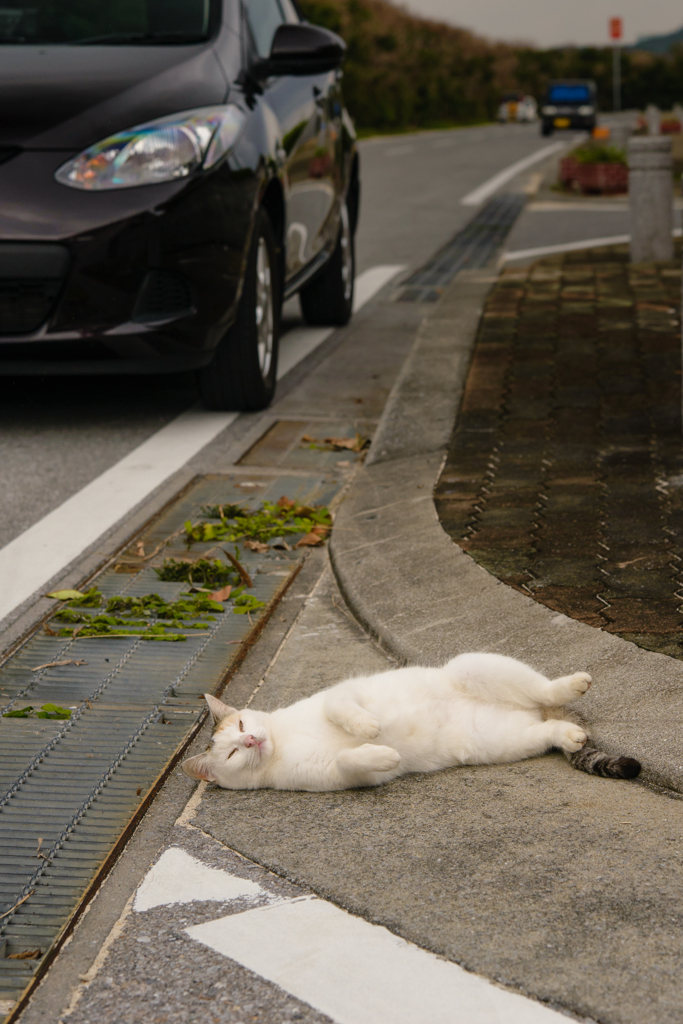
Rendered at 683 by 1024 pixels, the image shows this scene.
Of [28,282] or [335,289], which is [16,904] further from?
[335,289]

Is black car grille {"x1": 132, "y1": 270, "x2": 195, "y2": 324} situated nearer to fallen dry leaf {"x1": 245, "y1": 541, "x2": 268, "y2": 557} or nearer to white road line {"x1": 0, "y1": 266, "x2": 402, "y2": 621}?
white road line {"x1": 0, "y1": 266, "x2": 402, "y2": 621}

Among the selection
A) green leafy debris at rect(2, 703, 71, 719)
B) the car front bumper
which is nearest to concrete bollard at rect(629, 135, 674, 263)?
the car front bumper

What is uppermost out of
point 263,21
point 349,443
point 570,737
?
point 263,21

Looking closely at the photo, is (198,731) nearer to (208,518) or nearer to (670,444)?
(208,518)

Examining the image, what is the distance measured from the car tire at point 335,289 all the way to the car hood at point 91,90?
2.66 m

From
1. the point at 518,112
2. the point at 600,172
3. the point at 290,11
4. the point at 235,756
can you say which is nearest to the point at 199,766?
the point at 235,756

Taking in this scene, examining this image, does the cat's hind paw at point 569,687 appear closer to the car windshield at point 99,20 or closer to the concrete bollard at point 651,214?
the car windshield at point 99,20

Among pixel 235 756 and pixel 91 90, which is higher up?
pixel 91 90

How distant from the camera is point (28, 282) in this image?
5.53m

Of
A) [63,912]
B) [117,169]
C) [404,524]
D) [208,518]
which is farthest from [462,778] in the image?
[117,169]

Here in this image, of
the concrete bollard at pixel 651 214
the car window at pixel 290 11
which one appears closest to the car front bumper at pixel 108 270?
the car window at pixel 290 11

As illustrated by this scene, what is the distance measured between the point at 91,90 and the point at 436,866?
410cm

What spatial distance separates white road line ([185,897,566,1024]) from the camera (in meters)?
2.17

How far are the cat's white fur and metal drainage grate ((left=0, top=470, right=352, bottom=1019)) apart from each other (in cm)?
21
